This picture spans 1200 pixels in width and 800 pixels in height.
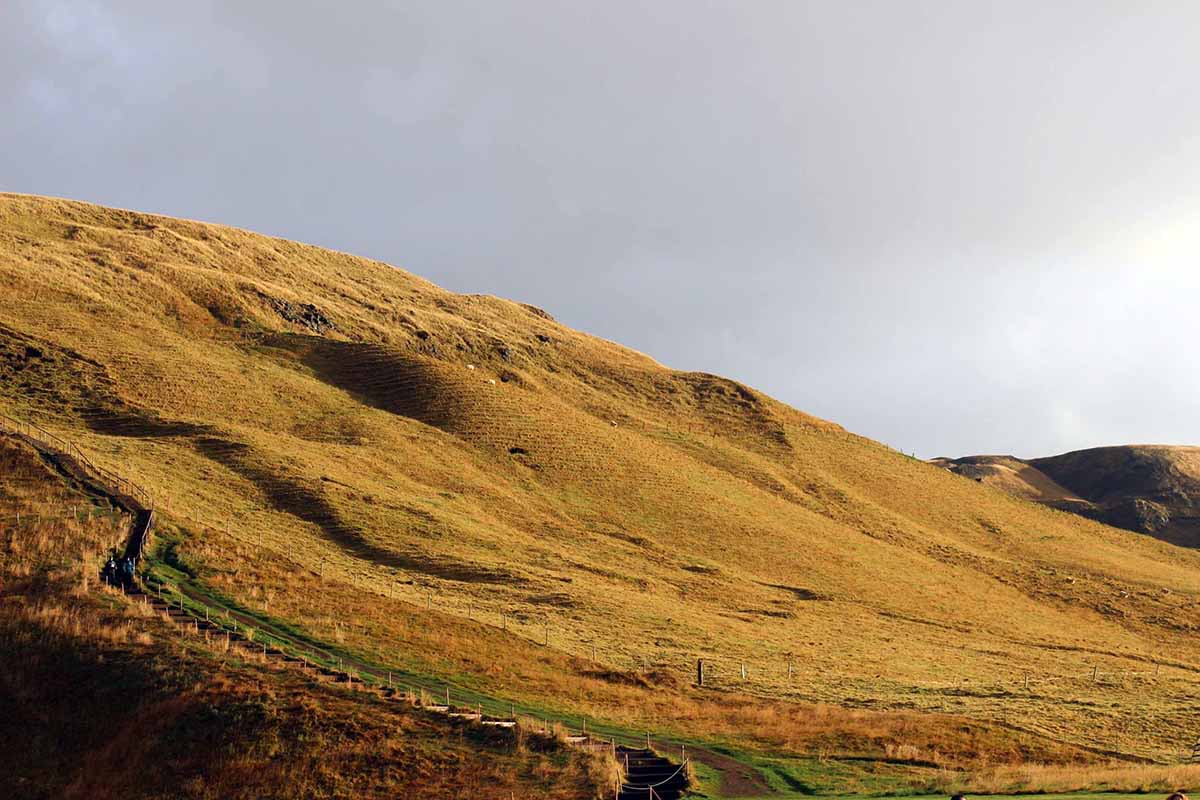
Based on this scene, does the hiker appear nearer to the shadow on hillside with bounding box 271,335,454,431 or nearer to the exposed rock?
the shadow on hillside with bounding box 271,335,454,431

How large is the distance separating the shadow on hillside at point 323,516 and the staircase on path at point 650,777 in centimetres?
2592

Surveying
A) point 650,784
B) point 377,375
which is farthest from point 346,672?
point 377,375

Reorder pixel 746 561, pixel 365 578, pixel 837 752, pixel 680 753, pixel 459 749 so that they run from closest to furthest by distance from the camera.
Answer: pixel 459 749 < pixel 680 753 < pixel 837 752 < pixel 365 578 < pixel 746 561

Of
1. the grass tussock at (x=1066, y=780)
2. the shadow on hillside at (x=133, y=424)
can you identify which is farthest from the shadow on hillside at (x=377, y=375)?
the grass tussock at (x=1066, y=780)

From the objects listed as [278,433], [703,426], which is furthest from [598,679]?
[703,426]

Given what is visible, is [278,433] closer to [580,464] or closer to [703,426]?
[580,464]

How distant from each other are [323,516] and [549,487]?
22.0m

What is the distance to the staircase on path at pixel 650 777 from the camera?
23047 mm

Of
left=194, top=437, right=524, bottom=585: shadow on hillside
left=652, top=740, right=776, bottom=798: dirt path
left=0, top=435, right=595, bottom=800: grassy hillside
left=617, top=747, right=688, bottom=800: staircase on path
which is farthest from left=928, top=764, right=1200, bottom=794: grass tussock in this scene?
left=194, top=437, right=524, bottom=585: shadow on hillside

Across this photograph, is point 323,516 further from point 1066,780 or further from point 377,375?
point 1066,780

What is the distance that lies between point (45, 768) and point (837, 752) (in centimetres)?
1924

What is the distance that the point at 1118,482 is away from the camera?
162375 mm

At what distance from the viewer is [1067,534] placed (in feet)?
320

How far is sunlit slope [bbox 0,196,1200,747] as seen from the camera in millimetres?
49406
